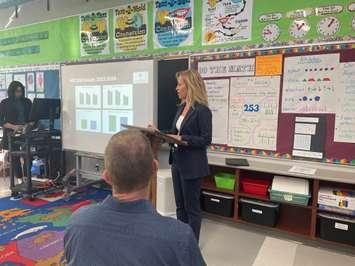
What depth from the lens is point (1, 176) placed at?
16.8 ft

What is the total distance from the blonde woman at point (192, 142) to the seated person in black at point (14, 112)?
2.92 m

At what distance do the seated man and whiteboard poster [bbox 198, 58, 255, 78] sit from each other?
2.48m

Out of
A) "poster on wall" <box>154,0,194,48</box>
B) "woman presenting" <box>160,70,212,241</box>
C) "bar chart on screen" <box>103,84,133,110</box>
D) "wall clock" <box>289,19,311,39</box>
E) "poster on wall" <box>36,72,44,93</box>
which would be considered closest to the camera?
"woman presenting" <box>160,70,212,241</box>

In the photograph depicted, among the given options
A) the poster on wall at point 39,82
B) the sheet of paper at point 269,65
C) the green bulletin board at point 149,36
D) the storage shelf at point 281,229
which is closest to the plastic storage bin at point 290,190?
the storage shelf at point 281,229

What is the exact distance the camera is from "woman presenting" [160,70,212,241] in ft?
7.50

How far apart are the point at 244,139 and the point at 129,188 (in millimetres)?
2515

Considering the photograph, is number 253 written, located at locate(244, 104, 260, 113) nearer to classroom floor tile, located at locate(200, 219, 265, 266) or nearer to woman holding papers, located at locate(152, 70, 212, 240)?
woman holding papers, located at locate(152, 70, 212, 240)

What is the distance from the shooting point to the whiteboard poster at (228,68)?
310 centimetres

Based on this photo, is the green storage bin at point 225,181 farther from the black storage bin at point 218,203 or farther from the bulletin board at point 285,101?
the bulletin board at point 285,101

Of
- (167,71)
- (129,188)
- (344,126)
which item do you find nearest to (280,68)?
(344,126)

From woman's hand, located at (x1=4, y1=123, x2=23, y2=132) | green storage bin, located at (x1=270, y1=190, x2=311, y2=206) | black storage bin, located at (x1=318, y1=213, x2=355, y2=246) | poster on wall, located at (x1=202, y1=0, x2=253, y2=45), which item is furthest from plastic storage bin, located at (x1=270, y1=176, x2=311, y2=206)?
woman's hand, located at (x1=4, y1=123, x2=23, y2=132)

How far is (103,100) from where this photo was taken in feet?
13.1

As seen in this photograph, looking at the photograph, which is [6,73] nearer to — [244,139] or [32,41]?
[32,41]

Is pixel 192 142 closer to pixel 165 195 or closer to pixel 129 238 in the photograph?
pixel 165 195
